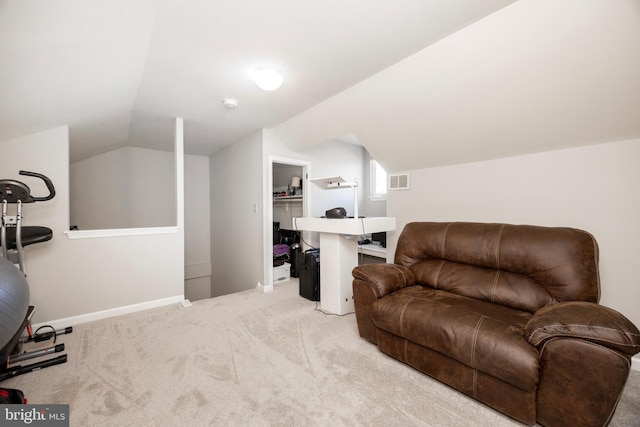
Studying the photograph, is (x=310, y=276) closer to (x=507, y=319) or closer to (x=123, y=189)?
(x=507, y=319)

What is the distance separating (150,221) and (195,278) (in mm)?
1390

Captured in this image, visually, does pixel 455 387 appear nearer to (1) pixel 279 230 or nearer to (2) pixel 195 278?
(1) pixel 279 230

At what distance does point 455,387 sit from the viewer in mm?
1518

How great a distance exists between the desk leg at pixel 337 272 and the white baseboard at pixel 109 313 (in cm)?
185

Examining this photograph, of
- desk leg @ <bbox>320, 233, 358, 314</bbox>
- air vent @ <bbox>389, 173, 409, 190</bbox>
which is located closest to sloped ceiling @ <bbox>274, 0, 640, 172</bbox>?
air vent @ <bbox>389, 173, 409, 190</bbox>

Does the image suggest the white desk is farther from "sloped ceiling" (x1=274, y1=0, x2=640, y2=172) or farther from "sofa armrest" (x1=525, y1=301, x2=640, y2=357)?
"sofa armrest" (x1=525, y1=301, x2=640, y2=357)

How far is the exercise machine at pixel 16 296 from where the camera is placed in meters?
1.10

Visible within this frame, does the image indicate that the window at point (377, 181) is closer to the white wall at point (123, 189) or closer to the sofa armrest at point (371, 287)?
the sofa armrest at point (371, 287)

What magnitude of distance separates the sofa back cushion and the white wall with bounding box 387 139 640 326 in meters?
0.36

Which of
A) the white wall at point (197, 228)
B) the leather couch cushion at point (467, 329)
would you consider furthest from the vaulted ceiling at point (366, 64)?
the white wall at point (197, 228)

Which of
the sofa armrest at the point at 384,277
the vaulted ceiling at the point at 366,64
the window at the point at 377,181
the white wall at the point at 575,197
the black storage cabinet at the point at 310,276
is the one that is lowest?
the black storage cabinet at the point at 310,276

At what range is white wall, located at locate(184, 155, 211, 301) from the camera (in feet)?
16.4

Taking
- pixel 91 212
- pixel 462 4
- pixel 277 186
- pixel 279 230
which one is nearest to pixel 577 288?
pixel 462 4

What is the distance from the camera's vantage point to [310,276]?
10.2 feet
